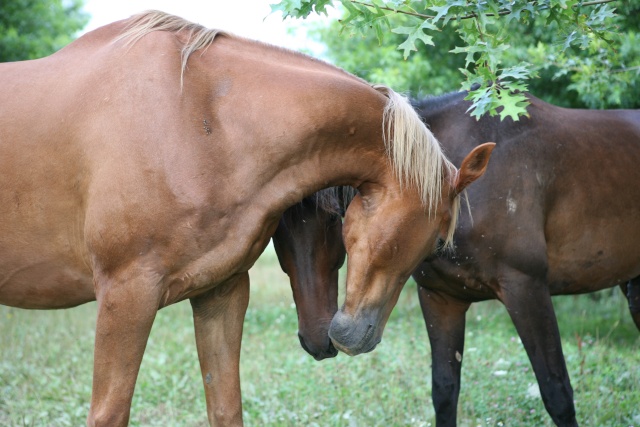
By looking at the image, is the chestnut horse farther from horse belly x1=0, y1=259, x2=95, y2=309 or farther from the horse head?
horse belly x1=0, y1=259, x2=95, y2=309

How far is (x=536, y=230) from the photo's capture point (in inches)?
166

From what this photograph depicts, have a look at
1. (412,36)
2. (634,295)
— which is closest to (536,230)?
(412,36)

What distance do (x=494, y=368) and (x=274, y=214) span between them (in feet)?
12.1

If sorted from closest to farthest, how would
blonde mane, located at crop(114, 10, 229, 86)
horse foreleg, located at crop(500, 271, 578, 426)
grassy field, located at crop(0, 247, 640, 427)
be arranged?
blonde mane, located at crop(114, 10, 229, 86) → horse foreleg, located at crop(500, 271, 578, 426) → grassy field, located at crop(0, 247, 640, 427)

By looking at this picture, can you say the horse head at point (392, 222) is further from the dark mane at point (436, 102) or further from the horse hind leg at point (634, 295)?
the horse hind leg at point (634, 295)

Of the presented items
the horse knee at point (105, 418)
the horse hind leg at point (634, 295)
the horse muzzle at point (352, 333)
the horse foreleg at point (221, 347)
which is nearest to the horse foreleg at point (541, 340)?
the horse muzzle at point (352, 333)

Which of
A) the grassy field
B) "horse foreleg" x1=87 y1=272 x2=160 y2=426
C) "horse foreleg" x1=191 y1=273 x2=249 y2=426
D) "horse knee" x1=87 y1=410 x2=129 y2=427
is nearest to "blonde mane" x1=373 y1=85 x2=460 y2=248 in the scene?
"horse foreleg" x1=191 y1=273 x2=249 y2=426

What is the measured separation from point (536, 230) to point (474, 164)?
49.0 inches

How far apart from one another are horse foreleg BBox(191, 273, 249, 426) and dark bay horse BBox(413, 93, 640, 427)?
3.78 ft

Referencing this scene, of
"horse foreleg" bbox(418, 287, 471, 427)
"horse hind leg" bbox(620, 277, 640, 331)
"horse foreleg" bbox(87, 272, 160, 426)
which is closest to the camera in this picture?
"horse foreleg" bbox(87, 272, 160, 426)

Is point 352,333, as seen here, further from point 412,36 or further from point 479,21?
point 479,21

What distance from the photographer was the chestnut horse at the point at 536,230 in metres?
4.12

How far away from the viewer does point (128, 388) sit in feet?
9.89

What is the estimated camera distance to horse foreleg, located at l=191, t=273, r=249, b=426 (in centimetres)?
354
